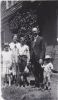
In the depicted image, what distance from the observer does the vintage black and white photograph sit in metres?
3.26

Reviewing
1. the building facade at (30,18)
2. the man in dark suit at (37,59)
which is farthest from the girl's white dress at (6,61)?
the man in dark suit at (37,59)

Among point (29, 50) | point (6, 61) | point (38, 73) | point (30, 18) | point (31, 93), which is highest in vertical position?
point (30, 18)

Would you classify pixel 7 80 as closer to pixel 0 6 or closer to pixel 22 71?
pixel 22 71

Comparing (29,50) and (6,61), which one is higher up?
(29,50)

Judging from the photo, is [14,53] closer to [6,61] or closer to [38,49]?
[6,61]

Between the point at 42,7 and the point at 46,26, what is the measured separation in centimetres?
21

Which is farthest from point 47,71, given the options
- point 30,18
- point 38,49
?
point 30,18

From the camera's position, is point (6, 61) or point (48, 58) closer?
point (48, 58)

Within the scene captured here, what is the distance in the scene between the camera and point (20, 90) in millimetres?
3381

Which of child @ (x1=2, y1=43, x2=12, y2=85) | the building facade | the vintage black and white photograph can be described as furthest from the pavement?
the building facade

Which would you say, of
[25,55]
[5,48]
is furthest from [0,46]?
[25,55]

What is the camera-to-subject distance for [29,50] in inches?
132

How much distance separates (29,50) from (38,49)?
0.10m

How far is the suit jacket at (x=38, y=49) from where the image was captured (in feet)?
10.9
